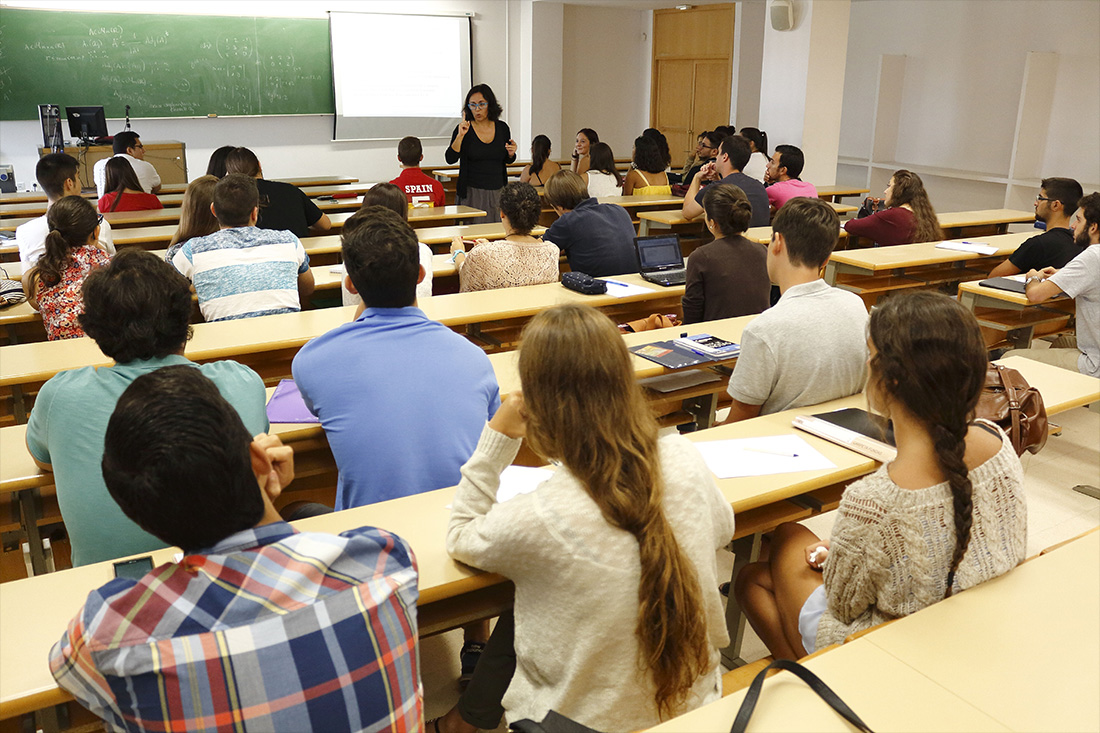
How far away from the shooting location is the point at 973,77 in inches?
384

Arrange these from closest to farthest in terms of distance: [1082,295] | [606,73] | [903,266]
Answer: [1082,295] → [903,266] → [606,73]

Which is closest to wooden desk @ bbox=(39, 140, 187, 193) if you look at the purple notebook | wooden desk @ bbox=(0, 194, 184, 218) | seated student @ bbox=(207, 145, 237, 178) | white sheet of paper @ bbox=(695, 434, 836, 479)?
wooden desk @ bbox=(0, 194, 184, 218)

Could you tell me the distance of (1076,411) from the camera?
15.0ft

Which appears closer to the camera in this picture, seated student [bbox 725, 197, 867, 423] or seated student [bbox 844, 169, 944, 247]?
seated student [bbox 725, 197, 867, 423]

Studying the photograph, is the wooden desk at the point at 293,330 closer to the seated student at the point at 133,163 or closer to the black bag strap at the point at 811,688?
the black bag strap at the point at 811,688

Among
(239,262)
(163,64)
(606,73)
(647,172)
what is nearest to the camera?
(239,262)

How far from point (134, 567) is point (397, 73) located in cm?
969

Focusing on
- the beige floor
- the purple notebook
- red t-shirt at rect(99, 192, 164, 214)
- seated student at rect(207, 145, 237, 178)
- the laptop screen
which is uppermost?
seated student at rect(207, 145, 237, 178)

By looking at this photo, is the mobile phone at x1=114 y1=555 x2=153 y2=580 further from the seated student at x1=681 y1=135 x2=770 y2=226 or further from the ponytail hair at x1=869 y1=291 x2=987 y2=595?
the seated student at x1=681 y1=135 x2=770 y2=226

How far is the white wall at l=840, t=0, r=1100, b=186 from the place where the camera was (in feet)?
28.5

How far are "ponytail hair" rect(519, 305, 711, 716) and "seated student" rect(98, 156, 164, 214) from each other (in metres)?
5.55

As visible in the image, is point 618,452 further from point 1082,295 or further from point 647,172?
point 647,172

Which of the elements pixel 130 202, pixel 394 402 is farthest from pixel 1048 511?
pixel 130 202

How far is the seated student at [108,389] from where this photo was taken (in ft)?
6.03
